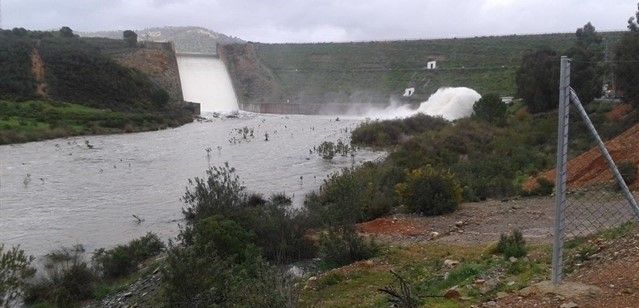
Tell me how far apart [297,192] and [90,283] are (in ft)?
35.3

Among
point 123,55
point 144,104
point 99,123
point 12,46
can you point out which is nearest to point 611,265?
point 99,123

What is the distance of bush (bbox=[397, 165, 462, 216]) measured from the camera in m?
16.3

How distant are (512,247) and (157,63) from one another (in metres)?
65.6

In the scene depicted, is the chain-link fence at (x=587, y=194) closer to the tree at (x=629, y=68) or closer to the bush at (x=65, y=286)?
the tree at (x=629, y=68)

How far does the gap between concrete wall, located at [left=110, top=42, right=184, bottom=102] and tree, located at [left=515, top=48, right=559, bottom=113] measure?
36441mm

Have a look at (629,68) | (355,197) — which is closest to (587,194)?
(355,197)

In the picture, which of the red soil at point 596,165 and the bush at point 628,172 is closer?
the bush at point 628,172

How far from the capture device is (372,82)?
7894cm

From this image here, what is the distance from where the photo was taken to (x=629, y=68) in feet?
85.6

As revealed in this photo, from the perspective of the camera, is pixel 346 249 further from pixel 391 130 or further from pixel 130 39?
pixel 130 39

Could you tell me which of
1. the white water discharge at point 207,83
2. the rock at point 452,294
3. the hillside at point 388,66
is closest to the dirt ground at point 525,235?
the rock at point 452,294

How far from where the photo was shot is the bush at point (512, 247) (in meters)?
→ 9.78

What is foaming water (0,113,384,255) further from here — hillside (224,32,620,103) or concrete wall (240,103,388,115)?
hillside (224,32,620,103)

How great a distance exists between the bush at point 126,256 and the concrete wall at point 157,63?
50.9 m
